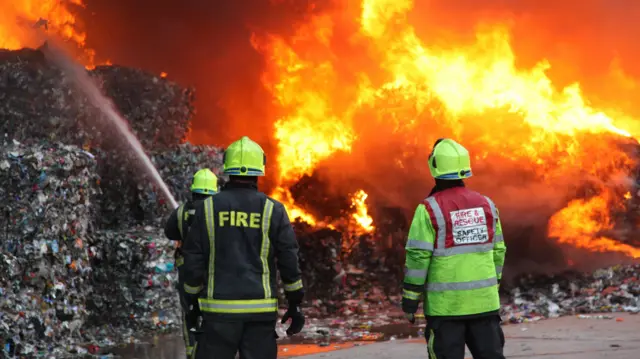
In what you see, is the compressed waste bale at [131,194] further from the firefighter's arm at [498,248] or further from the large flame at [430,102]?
the firefighter's arm at [498,248]

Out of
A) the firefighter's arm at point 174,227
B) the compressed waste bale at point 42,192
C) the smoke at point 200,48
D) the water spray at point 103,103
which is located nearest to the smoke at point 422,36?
the smoke at point 200,48

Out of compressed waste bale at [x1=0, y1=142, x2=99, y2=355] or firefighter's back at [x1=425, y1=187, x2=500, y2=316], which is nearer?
firefighter's back at [x1=425, y1=187, x2=500, y2=316]

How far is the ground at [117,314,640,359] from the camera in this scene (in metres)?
7.14

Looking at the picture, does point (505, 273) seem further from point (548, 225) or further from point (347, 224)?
point (347, 224)

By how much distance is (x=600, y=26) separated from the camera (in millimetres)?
→ 14531

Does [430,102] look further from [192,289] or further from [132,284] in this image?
[192,289]

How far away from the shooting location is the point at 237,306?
446 cm

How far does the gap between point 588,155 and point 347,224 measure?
399cm

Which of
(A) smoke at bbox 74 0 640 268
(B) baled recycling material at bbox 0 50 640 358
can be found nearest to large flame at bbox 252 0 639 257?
(A) smoke at bbox 74 0 640 268

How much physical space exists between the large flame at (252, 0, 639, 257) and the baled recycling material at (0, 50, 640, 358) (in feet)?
4.35

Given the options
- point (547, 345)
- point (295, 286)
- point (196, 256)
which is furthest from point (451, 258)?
point (547, 345)

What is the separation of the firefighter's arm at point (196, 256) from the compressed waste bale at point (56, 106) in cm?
713

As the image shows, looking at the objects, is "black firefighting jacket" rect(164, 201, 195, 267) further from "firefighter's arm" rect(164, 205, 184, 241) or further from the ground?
the ground

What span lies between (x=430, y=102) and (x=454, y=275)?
8.23 m
